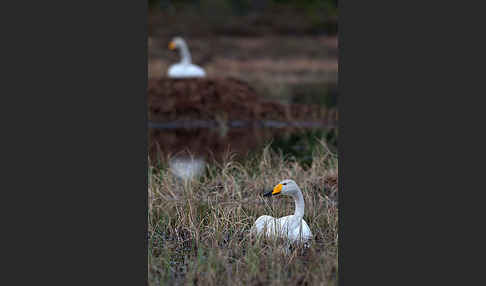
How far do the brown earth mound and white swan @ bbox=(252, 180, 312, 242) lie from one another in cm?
1073

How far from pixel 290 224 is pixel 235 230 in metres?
0.62

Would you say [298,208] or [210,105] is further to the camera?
[210,105]

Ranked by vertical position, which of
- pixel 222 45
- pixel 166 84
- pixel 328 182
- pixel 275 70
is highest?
pixel 222 45

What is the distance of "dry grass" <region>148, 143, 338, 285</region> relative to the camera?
529 cm

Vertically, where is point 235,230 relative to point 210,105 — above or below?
below

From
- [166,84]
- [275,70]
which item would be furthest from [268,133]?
[275,70]

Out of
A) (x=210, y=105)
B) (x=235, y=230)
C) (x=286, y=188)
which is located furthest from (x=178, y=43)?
(x=286, y=188)

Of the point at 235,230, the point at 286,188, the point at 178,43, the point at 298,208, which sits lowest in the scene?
the point at 235,230

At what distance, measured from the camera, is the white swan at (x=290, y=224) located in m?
5.77

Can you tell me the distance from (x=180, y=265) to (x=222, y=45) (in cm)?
2388

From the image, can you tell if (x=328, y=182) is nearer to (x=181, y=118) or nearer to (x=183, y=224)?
(x=183, y=224)

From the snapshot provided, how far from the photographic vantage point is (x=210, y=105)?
658 inches

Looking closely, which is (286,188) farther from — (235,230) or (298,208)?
(235,230)

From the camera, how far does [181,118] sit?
16734mm
